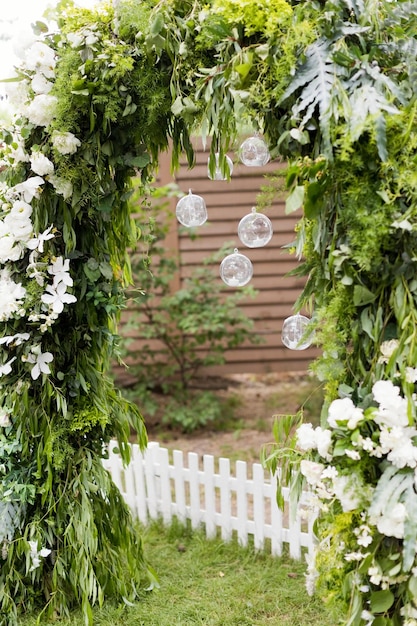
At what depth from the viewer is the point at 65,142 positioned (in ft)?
7.85

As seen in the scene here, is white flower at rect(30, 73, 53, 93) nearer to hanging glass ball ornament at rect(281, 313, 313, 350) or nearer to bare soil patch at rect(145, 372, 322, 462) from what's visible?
hanging glass ball ornament at rect(281, 313, 313, 350)

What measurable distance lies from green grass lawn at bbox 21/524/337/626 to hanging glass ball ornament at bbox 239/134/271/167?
196cm

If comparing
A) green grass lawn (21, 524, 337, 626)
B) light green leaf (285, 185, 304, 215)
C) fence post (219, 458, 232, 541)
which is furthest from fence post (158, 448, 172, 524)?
light green leaf (285, 185, 304, 215)

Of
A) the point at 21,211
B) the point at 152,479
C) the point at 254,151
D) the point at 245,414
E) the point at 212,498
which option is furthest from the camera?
the point at 245,414

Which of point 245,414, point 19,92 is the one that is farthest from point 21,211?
point 245,414

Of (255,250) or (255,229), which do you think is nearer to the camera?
(255,229)

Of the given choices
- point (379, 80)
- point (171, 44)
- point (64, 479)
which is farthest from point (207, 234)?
point (379, 80)

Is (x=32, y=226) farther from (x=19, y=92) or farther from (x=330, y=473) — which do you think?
(x=330, y=473)

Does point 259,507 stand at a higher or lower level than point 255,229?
lower

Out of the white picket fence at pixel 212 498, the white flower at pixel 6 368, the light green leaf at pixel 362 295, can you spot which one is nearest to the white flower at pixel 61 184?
the white flower at pixel 6 368

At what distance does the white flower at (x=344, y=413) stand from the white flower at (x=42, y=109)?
4.72 feet

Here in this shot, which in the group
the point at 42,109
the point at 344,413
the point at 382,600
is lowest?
the point at 382,600

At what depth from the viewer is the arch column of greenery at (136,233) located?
70.4 inches

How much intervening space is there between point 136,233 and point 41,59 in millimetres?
835
